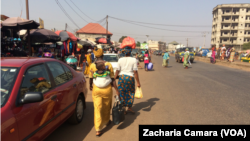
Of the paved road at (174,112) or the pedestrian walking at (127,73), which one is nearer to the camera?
the paved road at (174,112)

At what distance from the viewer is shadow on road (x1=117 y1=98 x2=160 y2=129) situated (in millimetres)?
4102

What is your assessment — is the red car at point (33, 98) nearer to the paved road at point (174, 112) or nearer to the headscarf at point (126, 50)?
the paved road at point (174, 112)

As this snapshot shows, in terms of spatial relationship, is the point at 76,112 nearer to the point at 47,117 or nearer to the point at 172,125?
the point at 47,117

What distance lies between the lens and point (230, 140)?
10.9ft

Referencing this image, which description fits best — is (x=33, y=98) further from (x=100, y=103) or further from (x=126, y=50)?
(x=126, y=50)

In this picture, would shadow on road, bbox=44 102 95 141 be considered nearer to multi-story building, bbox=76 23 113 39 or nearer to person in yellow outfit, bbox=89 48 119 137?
person in yellow outfit, bbox=89 48 119 137

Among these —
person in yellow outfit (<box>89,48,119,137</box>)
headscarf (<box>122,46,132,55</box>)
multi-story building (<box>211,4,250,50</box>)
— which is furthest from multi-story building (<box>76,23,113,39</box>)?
person in yellow outfit (<box>89,48,119,137</box>)

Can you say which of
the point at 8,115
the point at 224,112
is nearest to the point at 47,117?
the point at 8,115

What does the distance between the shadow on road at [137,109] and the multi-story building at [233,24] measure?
68.0 metres

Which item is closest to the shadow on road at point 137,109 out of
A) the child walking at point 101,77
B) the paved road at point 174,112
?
the paved road at point 174,112

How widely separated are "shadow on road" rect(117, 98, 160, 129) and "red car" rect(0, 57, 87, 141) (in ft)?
3.97

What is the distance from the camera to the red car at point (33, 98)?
2111 mm

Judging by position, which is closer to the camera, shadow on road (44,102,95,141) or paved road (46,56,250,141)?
shadow on road (44,102,95,141)

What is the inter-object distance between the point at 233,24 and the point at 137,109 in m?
74.7
